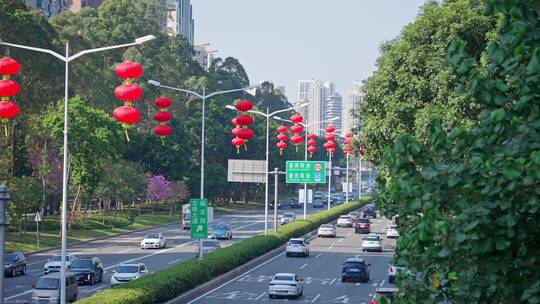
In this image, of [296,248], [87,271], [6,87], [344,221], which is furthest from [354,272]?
[344,221]

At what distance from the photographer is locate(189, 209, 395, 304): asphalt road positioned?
4197 centimetres

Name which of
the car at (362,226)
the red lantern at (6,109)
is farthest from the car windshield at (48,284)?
the car at (362,226)

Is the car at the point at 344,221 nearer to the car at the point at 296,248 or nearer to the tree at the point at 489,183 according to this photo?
the car at the point at 296,248

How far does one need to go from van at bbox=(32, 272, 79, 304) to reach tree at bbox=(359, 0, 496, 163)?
13360mm

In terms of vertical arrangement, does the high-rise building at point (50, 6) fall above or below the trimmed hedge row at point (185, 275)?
above

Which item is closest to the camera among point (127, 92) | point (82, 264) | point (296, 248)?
point (127, 92)

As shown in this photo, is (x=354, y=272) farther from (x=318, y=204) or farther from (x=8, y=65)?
(x=318, y=204)

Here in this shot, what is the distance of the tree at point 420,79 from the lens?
3453 centimetres

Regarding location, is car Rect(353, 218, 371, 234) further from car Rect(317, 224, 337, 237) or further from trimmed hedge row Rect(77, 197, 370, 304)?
trimmed hedge row Rect(77, 197, 370, 304)

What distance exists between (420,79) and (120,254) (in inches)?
1321

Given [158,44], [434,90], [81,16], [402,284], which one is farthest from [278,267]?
[158,44]

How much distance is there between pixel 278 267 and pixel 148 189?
46726 millimetres

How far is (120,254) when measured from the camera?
212 feet

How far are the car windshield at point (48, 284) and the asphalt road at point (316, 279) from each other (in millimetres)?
5740
